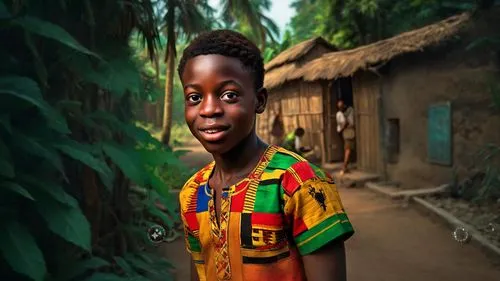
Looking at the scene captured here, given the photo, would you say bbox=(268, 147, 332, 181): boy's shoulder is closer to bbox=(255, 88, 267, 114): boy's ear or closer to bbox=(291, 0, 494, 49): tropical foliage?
bbox=(255, 88, 267, 114): boy's ear

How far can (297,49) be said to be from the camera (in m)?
13.6

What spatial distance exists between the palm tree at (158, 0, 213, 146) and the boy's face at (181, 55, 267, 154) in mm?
3361

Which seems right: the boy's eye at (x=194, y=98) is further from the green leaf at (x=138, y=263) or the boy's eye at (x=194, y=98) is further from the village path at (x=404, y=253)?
the village path at (x=404, y=253)

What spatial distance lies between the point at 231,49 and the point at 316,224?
1.46ft

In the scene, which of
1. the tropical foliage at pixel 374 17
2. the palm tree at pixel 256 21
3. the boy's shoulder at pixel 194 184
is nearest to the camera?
the boy's shoulder at pixel 194 184

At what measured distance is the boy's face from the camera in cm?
106

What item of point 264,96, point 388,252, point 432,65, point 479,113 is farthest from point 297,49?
point 264,96

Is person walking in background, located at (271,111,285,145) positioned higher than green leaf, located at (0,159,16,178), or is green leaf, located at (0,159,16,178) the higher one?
green leaf, located at (0,159,16,178)

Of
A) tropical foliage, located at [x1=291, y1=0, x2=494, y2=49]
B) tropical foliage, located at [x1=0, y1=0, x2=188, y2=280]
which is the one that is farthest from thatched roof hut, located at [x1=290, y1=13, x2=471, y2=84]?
tropical foliage, located at [x1=0, y1=0, x2=188, y2=280]

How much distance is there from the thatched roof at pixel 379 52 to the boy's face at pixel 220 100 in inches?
284

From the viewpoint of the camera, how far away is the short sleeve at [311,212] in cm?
102

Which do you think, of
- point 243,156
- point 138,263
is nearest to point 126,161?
point 138,263

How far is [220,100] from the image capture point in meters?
1.07

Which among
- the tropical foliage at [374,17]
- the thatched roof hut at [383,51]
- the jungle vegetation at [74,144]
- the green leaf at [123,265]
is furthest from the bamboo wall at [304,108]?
the green leaf at [123,265]
